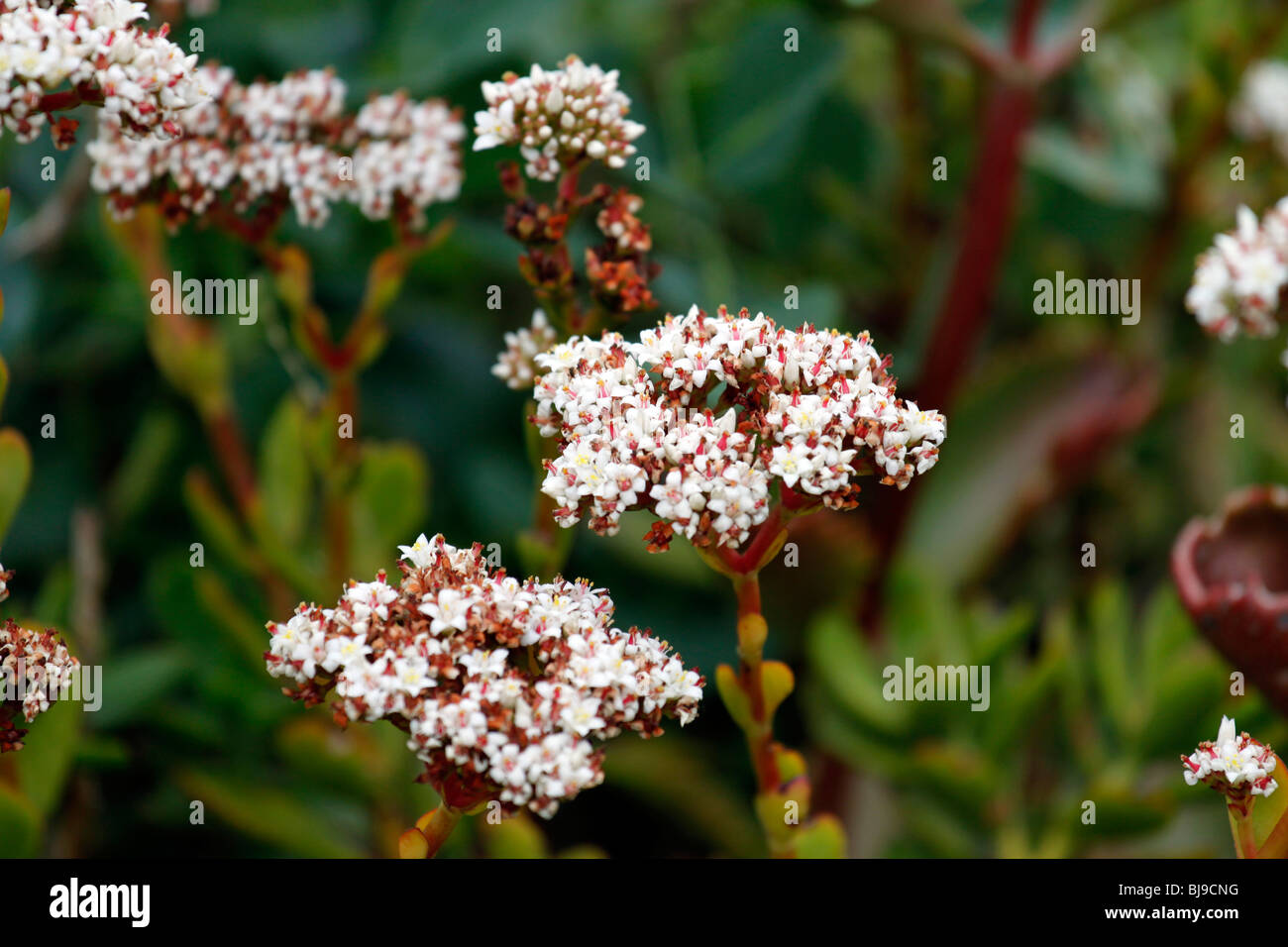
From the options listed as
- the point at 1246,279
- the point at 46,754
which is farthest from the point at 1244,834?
the point at 46,754

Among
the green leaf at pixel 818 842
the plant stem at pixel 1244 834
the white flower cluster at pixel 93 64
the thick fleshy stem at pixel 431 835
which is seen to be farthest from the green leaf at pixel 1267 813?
the white flower cluster at pixel 93 64

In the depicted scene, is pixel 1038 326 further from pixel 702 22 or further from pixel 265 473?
pixel 265 473

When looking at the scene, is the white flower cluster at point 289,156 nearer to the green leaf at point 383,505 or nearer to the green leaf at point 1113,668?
the green leaf at point 383,505

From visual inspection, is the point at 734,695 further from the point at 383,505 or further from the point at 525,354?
the point at 383,505

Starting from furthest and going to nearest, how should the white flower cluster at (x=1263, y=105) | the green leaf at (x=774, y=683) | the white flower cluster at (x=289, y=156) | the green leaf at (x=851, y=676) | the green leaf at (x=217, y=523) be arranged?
the white flower cluster at (x=1263, y=105)
the green leaf at (x=851, y=676)
the green leaf at (x=217, y=523)
the white flower cluster at (x=289, y=156)
the green leaf at (x=774, y=683)

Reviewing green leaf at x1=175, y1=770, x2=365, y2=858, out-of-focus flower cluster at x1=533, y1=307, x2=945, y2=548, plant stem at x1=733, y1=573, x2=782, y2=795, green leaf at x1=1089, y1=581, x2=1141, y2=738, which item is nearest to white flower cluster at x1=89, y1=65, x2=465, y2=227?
out-of-focus flower cluster at x1=533, y1=307, x2=945, y2=548

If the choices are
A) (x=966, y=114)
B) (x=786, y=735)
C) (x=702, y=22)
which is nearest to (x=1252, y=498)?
(x=786, y=735)
